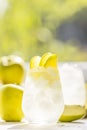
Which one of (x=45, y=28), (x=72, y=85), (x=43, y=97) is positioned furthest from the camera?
(x=45, y=28)

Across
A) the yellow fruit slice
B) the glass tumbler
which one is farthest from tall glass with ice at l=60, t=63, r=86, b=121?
the glass tumbler

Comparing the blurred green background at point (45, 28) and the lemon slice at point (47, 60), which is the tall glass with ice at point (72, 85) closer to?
the lemon slice at point (47, 60)

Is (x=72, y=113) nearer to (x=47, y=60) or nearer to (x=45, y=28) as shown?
(x=47, y=60)

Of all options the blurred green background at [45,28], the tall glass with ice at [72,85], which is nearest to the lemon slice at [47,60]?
the tall glass with ice at [72,85]

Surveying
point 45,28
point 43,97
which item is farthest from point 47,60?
point 45,28

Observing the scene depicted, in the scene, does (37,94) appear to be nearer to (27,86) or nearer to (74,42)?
(27,86)
